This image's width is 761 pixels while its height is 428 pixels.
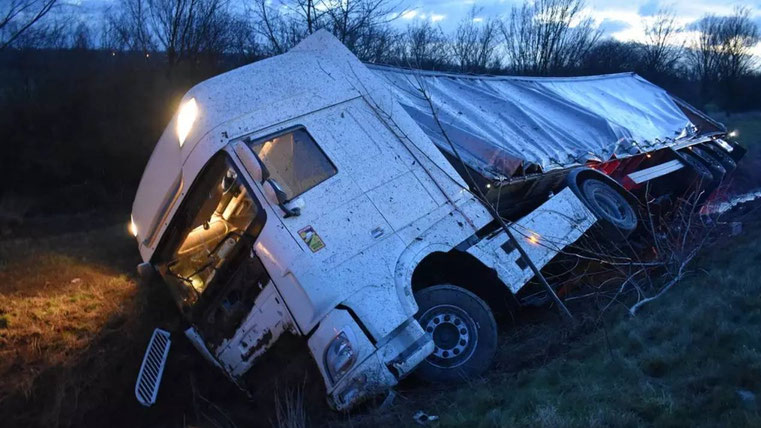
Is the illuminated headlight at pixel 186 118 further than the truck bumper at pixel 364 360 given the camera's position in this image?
Yes

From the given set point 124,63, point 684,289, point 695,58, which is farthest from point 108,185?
point 695,58

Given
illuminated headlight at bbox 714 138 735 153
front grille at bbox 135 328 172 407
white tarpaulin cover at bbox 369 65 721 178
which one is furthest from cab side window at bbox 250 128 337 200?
illuminated headlight at bbox 714 138 735 153

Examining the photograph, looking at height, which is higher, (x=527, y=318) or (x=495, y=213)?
(x=495, y=213)

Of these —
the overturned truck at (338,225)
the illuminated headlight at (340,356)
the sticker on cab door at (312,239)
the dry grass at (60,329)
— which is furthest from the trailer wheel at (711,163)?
the dry grass at (60,329)

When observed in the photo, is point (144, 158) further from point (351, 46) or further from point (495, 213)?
point (495, 213)

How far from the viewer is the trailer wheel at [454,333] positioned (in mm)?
4449

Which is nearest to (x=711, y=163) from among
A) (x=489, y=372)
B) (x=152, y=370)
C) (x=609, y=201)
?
(x=609, y=201)

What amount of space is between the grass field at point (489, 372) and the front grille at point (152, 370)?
34cm

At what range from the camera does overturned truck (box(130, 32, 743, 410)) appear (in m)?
4.12

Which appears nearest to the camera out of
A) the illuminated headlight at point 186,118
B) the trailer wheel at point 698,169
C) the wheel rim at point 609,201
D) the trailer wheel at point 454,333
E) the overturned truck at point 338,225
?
the overturned truck at point 338,225

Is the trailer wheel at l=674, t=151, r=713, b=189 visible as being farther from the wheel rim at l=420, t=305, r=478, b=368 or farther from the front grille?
the front grille

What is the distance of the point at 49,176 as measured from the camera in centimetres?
1364

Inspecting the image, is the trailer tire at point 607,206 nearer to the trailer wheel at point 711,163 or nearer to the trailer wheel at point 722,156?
the trailer wheel at point 711,163

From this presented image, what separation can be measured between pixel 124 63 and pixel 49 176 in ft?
14.5
